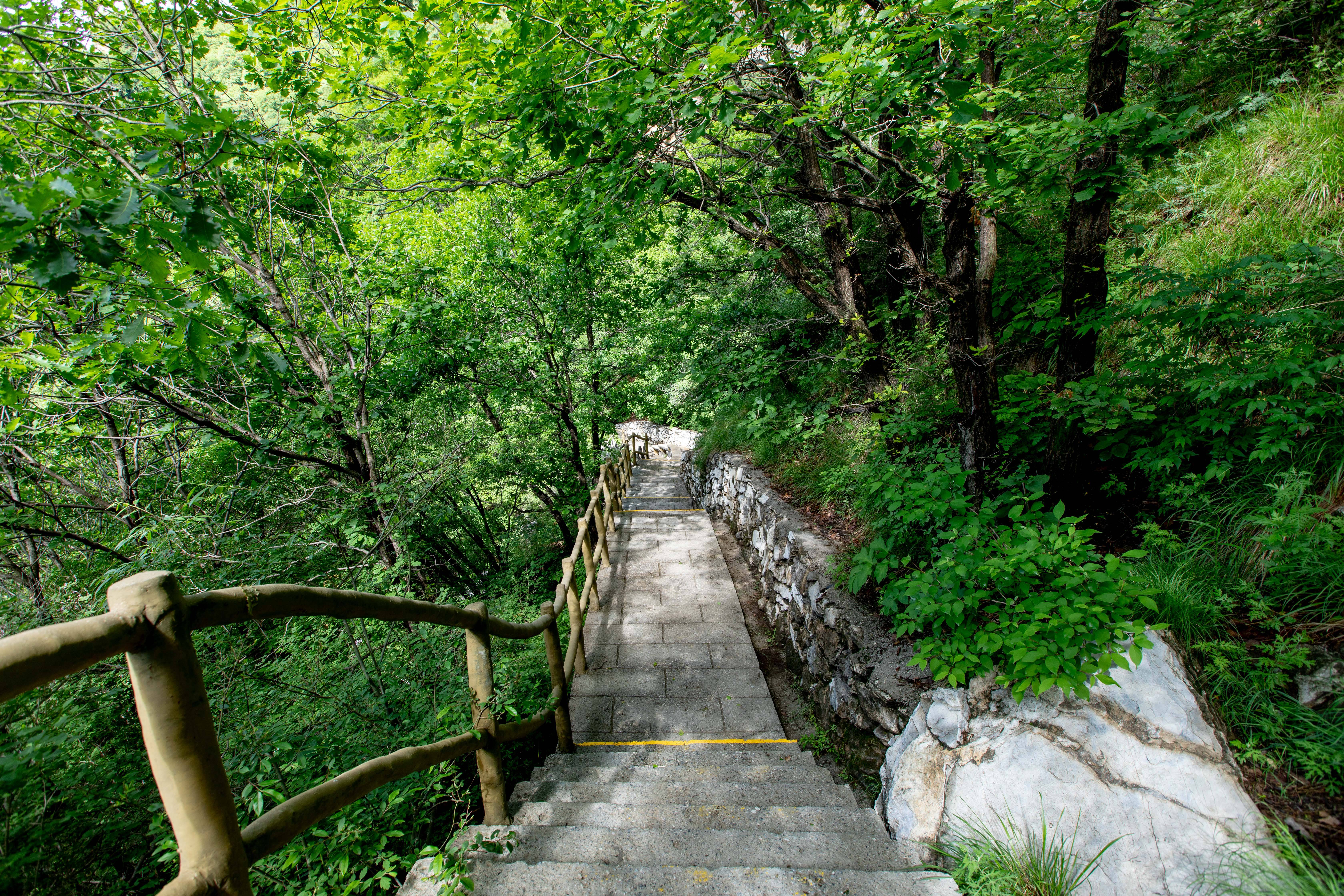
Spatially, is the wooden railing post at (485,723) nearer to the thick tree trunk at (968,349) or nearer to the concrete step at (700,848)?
the concrete step at (700,848)

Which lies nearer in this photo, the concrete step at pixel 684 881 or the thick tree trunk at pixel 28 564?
the concrete step at pixel 684 881

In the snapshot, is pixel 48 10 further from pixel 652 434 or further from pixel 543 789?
pixel 652 434

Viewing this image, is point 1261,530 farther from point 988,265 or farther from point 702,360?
point 702,360

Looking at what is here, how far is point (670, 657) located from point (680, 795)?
1.97 metres

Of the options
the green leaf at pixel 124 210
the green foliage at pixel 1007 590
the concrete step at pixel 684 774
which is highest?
the green leaf at pixel 124 210

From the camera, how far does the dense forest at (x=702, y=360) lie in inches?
72.2

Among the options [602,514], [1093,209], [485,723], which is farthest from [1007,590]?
[602,514]

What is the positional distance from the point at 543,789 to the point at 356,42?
17.5ft

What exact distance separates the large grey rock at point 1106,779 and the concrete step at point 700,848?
292mm

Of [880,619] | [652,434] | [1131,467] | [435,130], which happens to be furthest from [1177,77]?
[652,434]

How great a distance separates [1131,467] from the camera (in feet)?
8.84

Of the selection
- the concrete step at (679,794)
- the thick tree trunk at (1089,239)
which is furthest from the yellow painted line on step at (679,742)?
the thick tree trunk at (1089,239)

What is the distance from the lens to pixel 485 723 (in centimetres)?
202

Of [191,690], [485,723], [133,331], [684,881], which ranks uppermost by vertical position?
[133,331]
